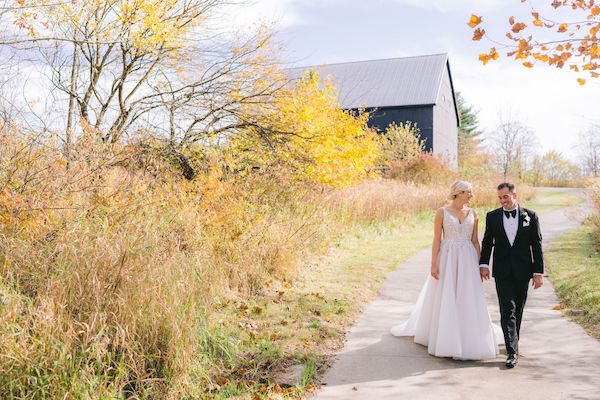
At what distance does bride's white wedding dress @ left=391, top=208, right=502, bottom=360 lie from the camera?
573 centimetres

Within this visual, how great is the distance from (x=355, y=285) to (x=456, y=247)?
3.34 metres

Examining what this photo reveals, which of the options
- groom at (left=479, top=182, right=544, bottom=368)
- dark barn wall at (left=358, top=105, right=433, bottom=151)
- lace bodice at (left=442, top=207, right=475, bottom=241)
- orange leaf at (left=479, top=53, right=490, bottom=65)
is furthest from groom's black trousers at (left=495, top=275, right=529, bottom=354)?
dark barn wall at (left=358, top=105, right=433, bottom=151)

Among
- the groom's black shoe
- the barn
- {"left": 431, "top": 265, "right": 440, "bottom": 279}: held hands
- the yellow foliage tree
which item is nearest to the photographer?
the groom's black shoe

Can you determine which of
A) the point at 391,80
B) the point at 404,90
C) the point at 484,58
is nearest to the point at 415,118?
the point at 404,90

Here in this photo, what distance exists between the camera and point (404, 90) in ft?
124

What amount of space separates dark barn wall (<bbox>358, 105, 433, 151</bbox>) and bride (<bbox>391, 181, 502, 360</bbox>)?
30569mm

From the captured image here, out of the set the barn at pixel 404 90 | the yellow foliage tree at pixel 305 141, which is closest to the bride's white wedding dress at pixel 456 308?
the yellow foliage tree at pixel 305 141

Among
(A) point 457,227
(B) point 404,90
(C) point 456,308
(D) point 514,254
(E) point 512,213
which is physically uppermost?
(B) point 404,90

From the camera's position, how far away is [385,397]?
460cm

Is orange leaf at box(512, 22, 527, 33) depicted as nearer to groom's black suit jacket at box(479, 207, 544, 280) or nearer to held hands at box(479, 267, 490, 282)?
groom's black suit jacket at box(479, 207, 544, 280)

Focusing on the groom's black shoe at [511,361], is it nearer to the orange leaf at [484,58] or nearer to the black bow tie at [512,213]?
the black bow tie at [512,213]

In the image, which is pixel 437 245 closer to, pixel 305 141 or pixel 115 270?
pixel 115 270

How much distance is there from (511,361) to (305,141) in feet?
21.5

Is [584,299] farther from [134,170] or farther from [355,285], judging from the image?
[134,170]
